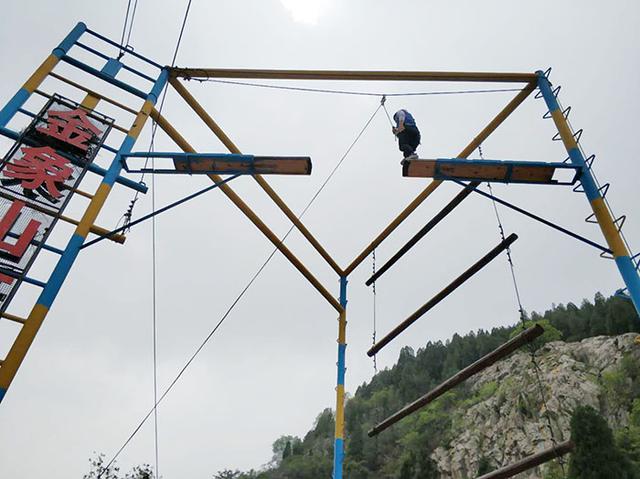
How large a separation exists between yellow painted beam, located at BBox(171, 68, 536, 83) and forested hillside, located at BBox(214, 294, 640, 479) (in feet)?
157

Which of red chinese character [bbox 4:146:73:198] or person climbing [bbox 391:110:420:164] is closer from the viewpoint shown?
red chinese character [bbox 4:146:73:198]

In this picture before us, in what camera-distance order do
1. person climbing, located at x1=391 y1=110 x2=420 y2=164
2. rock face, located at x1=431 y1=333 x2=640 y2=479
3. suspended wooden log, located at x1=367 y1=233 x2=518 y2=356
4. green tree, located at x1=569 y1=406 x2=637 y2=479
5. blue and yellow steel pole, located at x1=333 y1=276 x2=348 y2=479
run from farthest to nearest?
1. rock face, located at x1=431 y1=333 x2=640 y2=479
2. green tree, located at x1=569 y1=406 x2=637 y2=479
3. blue and yellow steel pole, located at x1=333 y1=276 x2=348 y2=479
4. person climbing, located at x1=391 y1=110 x2=420 y2=164
5. suspended wooden log, located at x1=367 y1=233 x2=518 y2=356

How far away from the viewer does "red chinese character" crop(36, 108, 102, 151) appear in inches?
274

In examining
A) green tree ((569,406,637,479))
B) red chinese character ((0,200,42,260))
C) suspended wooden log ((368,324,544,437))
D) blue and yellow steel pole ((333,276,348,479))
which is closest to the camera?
suspended wooden log ((368,324,544,437))

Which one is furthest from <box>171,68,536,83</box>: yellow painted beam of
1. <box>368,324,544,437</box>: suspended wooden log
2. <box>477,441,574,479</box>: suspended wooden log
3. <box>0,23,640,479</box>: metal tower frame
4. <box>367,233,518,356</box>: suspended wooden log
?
<box>477,441,574,479</box>: suspended wooden log

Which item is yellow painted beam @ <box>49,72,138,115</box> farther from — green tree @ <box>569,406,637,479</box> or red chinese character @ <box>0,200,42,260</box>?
green tree @ <box>569,406,637,479</box>

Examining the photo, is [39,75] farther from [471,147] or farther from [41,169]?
[471,147]

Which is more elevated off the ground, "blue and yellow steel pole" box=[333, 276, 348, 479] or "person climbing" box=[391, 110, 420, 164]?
"person climbing" box=[391, 110, 420, 164]

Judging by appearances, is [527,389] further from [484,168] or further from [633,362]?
[484,168]

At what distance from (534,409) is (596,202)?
208ft

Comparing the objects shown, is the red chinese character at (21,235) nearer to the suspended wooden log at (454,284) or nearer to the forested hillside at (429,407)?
the suspended wooden log at (454,284)

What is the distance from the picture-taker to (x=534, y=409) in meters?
59.2

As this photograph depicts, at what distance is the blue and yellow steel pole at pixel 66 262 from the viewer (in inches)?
187

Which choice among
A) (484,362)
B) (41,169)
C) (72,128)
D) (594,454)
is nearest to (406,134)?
(484,362)
